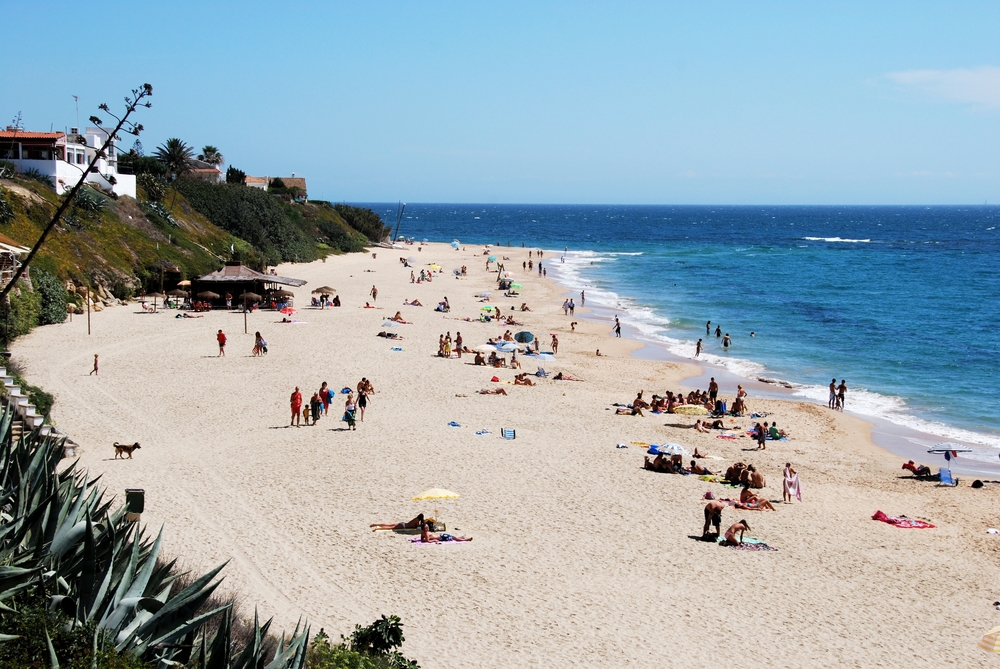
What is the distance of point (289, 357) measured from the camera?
28.7 meters

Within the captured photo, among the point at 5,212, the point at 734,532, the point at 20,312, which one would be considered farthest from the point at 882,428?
the point at 5,212

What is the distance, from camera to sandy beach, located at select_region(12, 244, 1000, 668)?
1180 centimetres

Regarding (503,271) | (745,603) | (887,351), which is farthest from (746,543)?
(503,271)

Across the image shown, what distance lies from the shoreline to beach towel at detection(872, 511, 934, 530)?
195 inches

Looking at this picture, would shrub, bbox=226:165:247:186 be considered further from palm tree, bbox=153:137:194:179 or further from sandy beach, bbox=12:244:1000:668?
sandy beach, bbox=12:244:1000:668

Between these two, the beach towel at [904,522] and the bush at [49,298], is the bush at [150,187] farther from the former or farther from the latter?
the beach towel at [904,522]

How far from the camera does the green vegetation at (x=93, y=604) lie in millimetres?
6293

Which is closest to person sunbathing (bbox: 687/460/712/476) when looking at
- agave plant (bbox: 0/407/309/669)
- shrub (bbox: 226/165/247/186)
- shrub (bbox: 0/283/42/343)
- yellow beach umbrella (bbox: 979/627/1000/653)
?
yellow beach umbrella (bbox: 979/627/1000/653)

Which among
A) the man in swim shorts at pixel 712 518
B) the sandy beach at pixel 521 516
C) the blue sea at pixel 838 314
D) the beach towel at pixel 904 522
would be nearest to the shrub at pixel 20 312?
A: the sandy beach at pixel 521 516

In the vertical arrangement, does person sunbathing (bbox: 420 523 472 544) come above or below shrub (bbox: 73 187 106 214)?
below

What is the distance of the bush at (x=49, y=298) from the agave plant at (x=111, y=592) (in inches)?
1033

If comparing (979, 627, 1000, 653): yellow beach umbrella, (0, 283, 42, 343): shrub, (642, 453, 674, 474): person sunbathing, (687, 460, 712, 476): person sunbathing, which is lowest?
(979, 627, 1000, 653): yellow beach umbrella

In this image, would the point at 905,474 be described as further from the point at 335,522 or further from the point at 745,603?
the point at 335,522

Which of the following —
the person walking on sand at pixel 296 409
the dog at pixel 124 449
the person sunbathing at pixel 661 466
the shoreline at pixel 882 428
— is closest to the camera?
the dog at pixel 124 449
